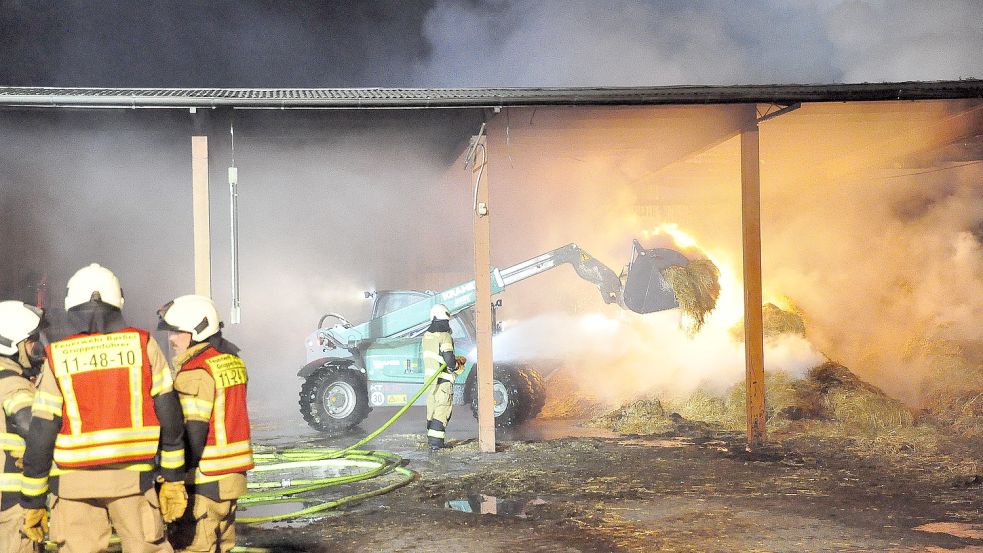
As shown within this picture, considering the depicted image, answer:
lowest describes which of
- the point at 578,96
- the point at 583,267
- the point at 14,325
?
the point at 14,325

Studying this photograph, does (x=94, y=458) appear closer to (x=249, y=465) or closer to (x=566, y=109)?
(x=249, y=465)

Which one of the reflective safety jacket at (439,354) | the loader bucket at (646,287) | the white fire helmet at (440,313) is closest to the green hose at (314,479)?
the reflective safety jacket at (439,354)

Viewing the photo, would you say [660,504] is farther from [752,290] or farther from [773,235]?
[773,235]

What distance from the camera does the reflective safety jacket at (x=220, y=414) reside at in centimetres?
471

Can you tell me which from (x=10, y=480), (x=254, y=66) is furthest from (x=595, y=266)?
(x=254, y=66)

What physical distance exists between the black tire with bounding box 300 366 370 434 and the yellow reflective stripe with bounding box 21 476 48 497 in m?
8.41

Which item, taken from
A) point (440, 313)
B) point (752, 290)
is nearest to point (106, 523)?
point (440, 313)

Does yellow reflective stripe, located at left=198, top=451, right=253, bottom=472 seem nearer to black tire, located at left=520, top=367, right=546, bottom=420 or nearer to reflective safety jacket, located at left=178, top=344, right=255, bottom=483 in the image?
reflective safety jacket, located at left=178, top=344, right=255, bottom=483

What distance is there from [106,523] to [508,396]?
872cm

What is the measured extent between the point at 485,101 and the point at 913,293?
10984mm

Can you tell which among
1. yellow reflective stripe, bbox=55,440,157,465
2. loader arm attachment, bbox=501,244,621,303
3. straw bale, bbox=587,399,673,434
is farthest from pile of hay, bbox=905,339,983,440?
yellow reflective stripe, bbox=55,440,157,465

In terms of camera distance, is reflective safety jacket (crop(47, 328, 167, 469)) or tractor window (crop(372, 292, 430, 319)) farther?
tractor window (crop(372, 292, 430, 319))

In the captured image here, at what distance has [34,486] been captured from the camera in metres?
4.36

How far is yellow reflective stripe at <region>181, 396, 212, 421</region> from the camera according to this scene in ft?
15.4
